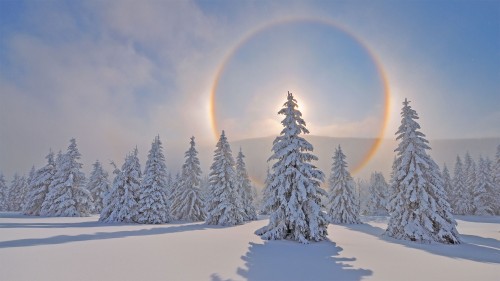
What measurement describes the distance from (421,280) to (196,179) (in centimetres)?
3705

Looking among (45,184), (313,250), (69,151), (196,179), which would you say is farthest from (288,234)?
(45,184)

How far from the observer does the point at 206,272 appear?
9.85 metres

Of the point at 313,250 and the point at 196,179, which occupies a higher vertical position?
the point at 196,179

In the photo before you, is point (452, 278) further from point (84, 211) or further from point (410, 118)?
point (84, 211)

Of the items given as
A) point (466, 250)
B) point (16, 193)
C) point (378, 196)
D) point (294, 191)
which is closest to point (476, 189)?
point (378, 196)

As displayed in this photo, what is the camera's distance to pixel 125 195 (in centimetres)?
3666

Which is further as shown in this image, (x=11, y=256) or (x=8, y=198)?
(x=8, y=198)

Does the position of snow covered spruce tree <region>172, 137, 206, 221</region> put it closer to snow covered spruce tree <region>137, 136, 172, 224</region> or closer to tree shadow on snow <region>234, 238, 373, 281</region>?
snow covered spruce tree <region>137, 136, 172, 224</region>

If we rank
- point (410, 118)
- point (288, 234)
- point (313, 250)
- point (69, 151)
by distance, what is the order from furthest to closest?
1. point (69, 151)
2. point (410, 118)
3. point (288, 234)
4. point (313, 250)

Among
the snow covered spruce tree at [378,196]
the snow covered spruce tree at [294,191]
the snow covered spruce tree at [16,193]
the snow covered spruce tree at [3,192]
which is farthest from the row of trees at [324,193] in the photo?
the snow covered spruce tree at [3,192]

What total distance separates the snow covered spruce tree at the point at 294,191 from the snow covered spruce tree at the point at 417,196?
24.2 feet

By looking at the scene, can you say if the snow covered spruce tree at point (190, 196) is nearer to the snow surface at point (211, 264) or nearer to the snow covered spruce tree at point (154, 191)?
the snow covered spruce tree at point (154, 191)

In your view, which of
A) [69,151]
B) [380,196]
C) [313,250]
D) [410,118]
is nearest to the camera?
[313,250]

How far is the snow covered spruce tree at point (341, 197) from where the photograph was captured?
146 feet
